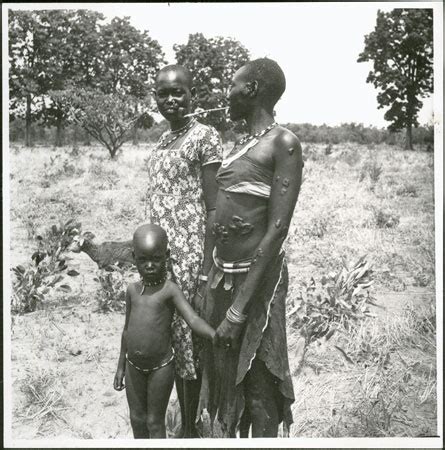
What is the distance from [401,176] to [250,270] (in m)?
1.90

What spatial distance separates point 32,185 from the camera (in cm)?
389

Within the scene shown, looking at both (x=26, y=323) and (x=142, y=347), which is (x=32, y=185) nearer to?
(x=26, y=323)

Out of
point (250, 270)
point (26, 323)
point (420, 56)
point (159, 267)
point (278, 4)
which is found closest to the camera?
point (250, 270)

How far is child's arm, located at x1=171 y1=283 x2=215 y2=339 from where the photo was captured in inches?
93.1

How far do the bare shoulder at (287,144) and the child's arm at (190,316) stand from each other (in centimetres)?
79

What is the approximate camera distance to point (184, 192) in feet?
8.57

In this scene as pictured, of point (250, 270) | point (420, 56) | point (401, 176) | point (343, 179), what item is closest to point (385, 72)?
point (420, 56)

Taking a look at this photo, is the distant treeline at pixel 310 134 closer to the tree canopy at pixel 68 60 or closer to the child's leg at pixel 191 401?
the tree canopy at pixel 68 60

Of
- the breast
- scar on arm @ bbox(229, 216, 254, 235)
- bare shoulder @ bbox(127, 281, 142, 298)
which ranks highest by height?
the breast

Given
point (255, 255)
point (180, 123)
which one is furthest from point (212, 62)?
point (255, 255)

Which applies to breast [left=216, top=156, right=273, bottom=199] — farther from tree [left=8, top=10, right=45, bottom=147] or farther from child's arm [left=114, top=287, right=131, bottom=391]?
tree [left=8, top=10, right=45, bottom=147]

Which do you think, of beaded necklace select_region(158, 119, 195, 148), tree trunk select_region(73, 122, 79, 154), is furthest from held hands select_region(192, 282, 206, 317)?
tree trunk select_region(73, 122, 79, 154)

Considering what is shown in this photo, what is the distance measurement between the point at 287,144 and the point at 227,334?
0.82 metres

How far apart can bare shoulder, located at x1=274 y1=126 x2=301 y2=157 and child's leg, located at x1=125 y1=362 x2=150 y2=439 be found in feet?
3.96
